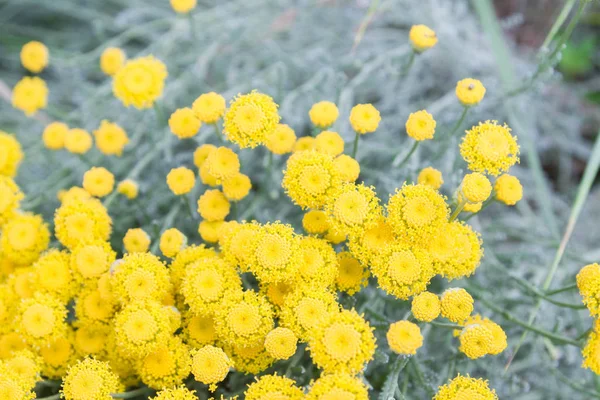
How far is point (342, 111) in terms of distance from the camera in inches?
93.3

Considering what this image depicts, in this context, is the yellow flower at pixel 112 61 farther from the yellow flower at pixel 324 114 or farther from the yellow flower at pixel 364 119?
the yellow flower at pixel 364 119

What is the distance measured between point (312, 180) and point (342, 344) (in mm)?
447

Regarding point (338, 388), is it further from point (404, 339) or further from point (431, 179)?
point (431, 179)

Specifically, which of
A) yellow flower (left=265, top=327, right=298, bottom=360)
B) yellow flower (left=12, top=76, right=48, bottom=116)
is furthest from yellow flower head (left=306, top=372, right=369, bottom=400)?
yellow flower (left=12, top=76, right=48, bottom=116)

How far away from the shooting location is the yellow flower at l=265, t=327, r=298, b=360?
4.64 ft

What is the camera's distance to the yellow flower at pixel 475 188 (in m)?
1.52

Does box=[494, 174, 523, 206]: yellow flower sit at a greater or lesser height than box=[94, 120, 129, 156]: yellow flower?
lesser

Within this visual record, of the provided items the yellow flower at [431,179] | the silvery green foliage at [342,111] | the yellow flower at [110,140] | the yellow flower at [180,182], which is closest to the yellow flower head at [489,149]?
the yellow flower at [431,179]

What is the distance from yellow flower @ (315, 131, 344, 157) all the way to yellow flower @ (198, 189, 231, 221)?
0.32 meters

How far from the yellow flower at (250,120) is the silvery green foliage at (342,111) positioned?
39cm

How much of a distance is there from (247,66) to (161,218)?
0.97 meters

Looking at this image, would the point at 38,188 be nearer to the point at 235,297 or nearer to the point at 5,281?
the point at 5,281

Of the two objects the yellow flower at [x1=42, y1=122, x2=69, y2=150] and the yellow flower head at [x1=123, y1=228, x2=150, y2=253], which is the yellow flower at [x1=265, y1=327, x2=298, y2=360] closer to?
the yellow flower head at [x1=123, y1=228, x2=150, y2=253]

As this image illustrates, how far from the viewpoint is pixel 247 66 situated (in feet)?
9.29
